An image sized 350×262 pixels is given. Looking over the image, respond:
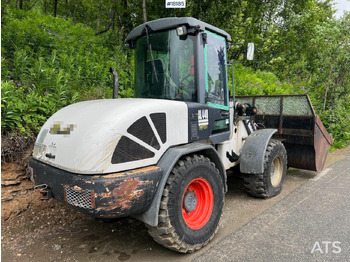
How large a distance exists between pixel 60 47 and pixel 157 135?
474 cm

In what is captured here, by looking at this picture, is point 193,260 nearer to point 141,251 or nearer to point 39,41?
point 141,251

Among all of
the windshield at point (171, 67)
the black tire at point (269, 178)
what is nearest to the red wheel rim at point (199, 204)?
the windshield at point (171, 67)

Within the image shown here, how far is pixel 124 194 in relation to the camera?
2133 mm

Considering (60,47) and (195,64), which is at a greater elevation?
(60,47)

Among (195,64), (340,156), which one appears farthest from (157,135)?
(340,156)

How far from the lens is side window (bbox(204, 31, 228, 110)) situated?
313 cm

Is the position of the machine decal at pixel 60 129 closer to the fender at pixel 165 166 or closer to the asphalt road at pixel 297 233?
the fender at pixel 165 166

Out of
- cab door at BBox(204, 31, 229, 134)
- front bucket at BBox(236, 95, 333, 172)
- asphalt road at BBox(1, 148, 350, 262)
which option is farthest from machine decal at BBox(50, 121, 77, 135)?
front bucket at BBox(236, 95, 333, 172)

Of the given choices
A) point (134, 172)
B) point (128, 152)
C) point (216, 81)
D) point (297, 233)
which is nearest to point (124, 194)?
point (134, 172)

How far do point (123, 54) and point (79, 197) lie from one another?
613 centimetres

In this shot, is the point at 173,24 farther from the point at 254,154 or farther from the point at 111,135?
the point at 254,154

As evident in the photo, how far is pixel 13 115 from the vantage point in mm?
3668

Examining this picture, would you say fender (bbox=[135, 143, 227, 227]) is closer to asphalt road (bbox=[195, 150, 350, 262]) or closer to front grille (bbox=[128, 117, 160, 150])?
front grille (bbox=[128, 117, 160, 150])

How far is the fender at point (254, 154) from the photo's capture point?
11.8ft
